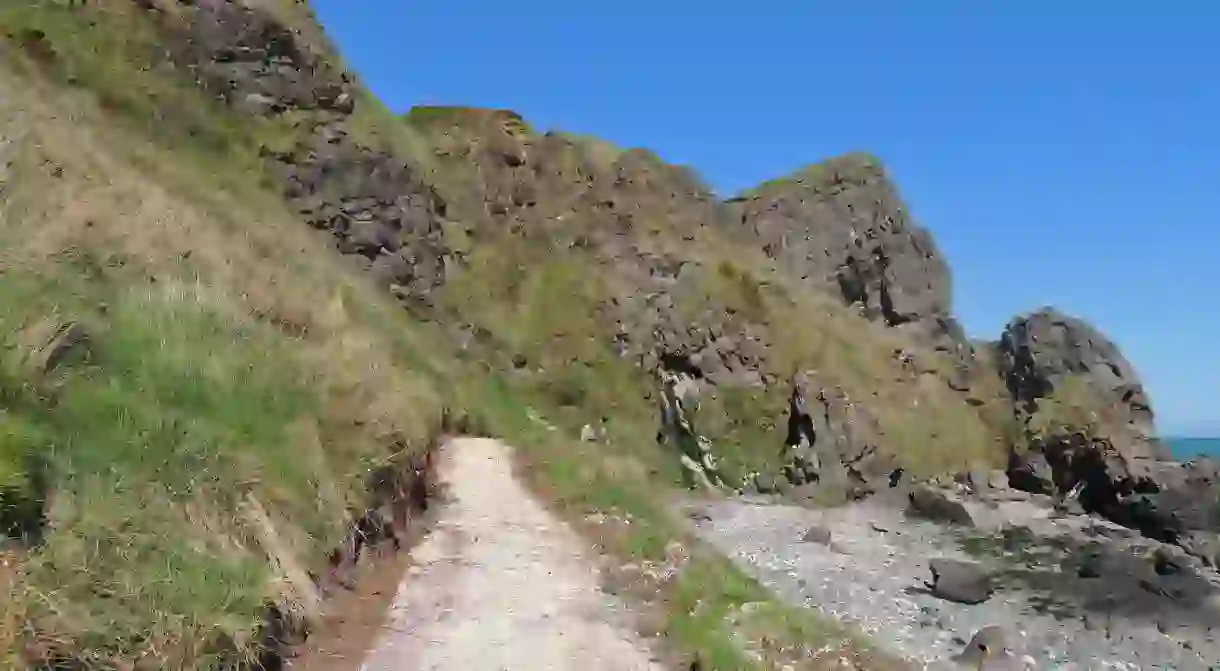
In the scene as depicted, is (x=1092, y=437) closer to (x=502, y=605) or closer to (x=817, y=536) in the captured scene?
(x=817, y=536)

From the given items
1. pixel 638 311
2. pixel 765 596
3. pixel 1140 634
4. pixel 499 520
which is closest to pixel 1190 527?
pixel 1140 634

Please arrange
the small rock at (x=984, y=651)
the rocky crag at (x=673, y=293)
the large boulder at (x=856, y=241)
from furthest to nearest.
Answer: the large boulder at (x=856, y=241) < the rocky crag at (x=673, y=293) < the small rock at (x=984, y=651)

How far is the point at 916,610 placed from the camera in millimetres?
24359

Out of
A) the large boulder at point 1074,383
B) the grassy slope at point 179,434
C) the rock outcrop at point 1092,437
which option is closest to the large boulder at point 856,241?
the large boulder at point 1074,383

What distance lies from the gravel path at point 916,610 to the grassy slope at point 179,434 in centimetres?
652

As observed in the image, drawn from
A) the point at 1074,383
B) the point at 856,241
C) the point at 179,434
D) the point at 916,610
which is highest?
the point at 856,241

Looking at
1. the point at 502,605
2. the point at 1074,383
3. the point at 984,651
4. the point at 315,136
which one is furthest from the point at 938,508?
the point at 502,605

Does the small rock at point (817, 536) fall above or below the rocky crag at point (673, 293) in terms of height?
below

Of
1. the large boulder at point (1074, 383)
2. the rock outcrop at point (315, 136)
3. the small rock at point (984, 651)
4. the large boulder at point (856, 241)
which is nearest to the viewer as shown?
→ the small rock at point (984, 651)

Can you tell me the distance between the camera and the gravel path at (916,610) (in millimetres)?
21891

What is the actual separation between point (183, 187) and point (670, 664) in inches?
808

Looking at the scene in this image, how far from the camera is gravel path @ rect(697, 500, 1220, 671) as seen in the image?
2189 cm

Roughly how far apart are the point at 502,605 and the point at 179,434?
5.03m

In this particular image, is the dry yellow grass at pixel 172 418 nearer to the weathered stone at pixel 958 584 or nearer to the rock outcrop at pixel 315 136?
the weathered stone at pixel 958 584
